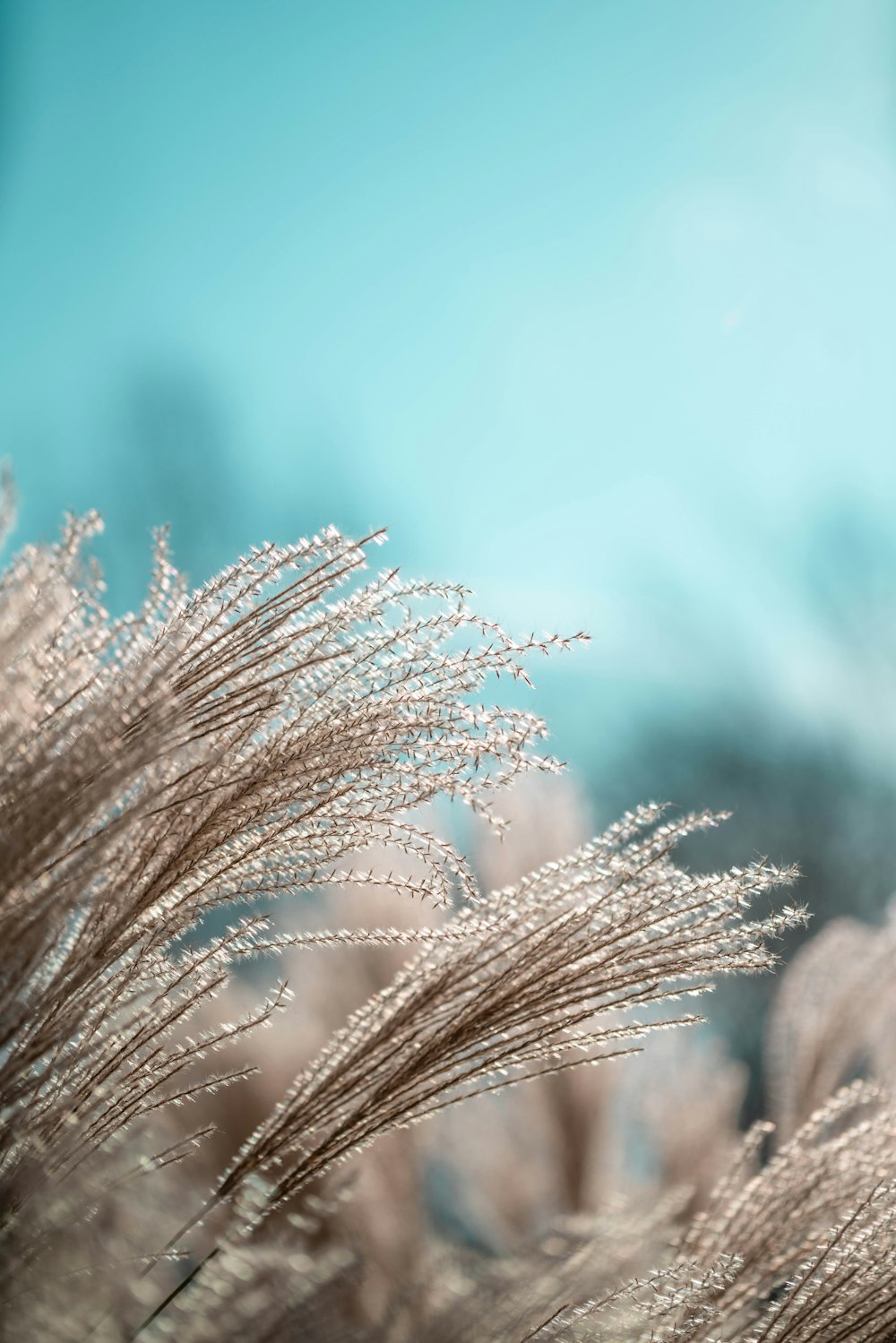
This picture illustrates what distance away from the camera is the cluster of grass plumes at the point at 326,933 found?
1.49 feet

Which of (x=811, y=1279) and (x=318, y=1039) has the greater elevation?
(x=318, y=1039)

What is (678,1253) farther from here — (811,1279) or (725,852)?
(725,852)

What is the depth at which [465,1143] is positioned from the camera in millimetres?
1413

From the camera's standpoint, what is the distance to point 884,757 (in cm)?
380

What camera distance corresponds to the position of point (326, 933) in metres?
0.59

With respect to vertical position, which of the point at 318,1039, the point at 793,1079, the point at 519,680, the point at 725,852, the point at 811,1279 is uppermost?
the point at 725,852

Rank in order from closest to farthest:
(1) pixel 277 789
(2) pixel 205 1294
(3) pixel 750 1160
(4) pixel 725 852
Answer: (2) pixel 205 1294 → (1) pixel 277 789 → (3) pixel 750 1160 → (4) pixel 725 852

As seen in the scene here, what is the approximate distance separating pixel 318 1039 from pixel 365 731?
93cm

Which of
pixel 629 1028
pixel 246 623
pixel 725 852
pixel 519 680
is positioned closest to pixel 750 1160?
pixel 629 1028

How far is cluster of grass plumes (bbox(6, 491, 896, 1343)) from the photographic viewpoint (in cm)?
45

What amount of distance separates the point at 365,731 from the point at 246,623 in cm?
9

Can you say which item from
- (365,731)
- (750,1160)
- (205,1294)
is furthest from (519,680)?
(750,1160)

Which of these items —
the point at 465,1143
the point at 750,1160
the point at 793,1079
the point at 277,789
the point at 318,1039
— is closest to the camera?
the point at 277,789

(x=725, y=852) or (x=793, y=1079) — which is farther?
(x=725, y=852)
